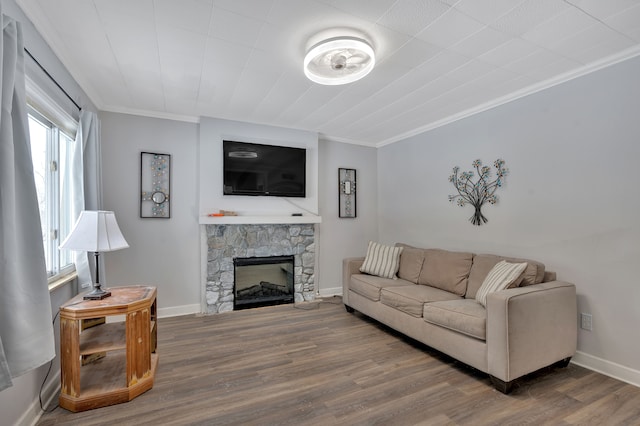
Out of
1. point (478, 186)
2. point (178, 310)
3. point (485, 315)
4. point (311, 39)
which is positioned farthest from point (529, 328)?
point (178, 310)

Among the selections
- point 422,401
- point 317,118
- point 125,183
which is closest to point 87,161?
point 125,183

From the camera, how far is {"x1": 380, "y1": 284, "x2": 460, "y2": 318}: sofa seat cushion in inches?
114

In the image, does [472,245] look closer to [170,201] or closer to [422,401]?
[422,401]

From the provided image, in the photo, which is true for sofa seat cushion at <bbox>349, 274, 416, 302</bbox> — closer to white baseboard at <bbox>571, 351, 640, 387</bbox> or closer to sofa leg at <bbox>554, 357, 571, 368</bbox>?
sofa leg at <bbox>554, 357, 571, 368</bbox>

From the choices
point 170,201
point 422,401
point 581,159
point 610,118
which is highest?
point 610,118

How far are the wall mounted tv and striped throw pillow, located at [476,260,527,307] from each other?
102 inches

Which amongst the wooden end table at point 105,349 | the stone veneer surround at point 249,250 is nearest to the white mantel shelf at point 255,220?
the stone veneer surround at point 249,250

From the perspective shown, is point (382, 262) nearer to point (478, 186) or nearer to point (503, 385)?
point (478, 186)

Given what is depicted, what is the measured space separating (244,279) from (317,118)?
235 cm

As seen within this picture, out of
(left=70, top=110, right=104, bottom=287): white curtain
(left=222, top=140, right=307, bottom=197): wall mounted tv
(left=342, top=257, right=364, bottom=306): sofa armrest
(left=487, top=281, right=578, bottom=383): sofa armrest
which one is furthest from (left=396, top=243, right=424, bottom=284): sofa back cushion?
(left=70, top=110, right=104, bottom=287): white curtain

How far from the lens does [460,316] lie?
246cm

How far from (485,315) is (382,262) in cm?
162

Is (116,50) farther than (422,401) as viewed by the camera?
Yes

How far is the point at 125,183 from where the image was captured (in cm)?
362
